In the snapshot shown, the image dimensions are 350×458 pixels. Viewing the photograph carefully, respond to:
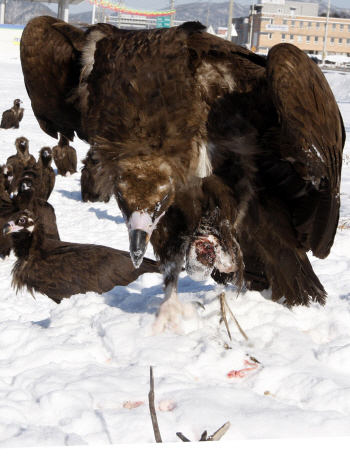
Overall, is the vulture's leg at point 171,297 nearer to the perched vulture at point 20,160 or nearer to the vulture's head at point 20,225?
the vulture's head at point 20,225

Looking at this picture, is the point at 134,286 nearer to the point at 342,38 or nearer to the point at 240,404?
the point at 240,404

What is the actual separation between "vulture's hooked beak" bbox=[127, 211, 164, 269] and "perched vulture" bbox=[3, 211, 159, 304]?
2930 millimetres

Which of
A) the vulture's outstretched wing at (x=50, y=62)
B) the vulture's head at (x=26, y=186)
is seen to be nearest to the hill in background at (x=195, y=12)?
the vulture's outstretched wing at (x=50, y=62)

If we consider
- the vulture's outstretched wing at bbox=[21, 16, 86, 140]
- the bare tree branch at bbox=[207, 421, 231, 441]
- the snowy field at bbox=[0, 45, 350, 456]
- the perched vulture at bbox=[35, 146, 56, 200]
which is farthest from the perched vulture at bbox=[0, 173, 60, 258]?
the bare tree branch at bbox=[207, 421, 231, 441]

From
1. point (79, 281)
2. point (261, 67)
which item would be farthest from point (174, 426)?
point (79, 281)

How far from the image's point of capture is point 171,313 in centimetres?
338

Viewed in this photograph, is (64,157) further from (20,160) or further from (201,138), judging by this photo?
(201,138)

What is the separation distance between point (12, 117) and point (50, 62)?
13960mm

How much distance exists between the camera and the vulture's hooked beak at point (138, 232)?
258 centimetres

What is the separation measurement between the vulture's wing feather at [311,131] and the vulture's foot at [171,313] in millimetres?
927

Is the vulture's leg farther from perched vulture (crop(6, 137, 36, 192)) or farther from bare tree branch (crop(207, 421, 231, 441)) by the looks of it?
perched vulture (crop(6, 137, 36, 192))

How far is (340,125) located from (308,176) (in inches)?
Answer: 26.4

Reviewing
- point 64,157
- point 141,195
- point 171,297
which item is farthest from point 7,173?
point 141,195

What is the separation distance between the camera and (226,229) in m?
3.20
